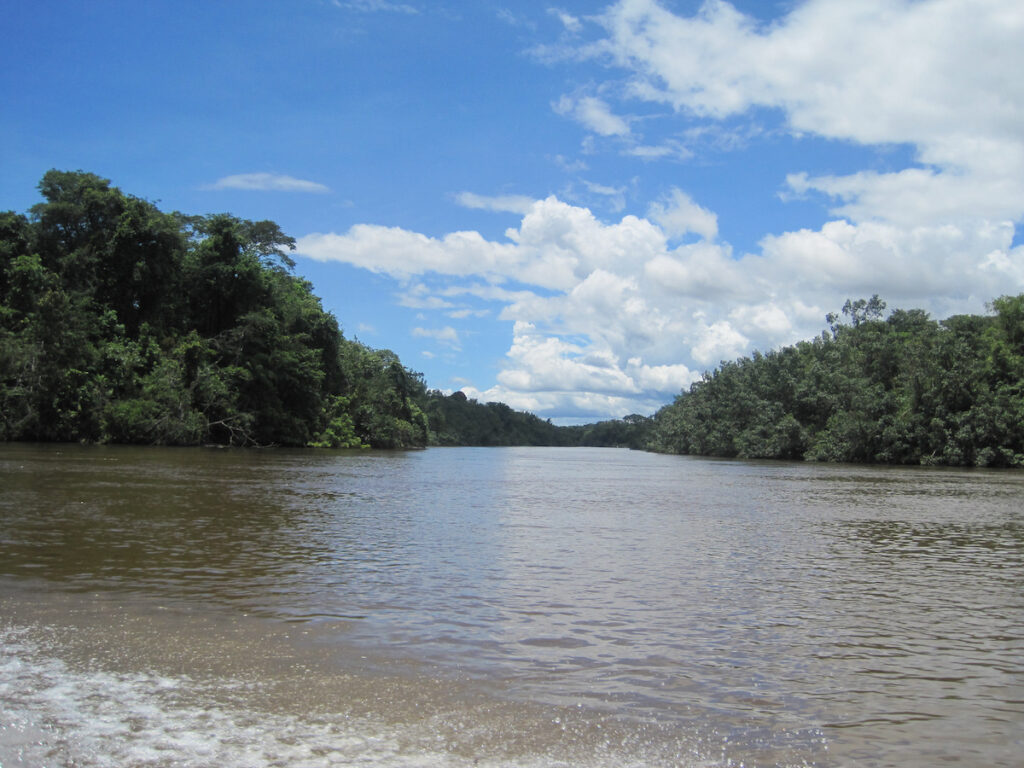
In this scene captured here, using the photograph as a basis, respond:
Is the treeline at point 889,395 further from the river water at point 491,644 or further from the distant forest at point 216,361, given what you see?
the river water at point 491,644

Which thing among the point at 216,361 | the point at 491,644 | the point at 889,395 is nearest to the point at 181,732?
the point at 491,644

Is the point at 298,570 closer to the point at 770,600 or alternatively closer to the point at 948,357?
A: the point at 770,600

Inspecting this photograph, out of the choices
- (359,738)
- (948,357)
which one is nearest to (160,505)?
(359,738)

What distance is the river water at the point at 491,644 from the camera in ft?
15.7

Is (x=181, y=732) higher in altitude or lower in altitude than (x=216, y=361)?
lower

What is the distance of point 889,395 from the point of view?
218 ft

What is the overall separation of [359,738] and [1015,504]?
2565 cm

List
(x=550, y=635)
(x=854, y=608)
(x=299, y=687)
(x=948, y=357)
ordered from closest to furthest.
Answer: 1. (x=299, y=687)
2. (x=550, y=635)
3. (x=854, y=608)
4. (x=948, y=357)

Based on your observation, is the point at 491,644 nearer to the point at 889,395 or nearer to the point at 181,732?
the point at 181,732

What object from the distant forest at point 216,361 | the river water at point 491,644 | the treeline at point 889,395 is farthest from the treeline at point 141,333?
the treeline at point 889,395

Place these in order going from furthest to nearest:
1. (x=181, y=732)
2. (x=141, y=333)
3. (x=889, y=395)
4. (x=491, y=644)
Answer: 1. (x=889, y=395)
2. (x=141, y=333)
3. (x=491, y=644)
4. (x=181, y=732)

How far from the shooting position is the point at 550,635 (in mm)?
7344

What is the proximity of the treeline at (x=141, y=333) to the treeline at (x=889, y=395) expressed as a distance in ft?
159

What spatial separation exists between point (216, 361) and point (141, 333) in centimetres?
565
